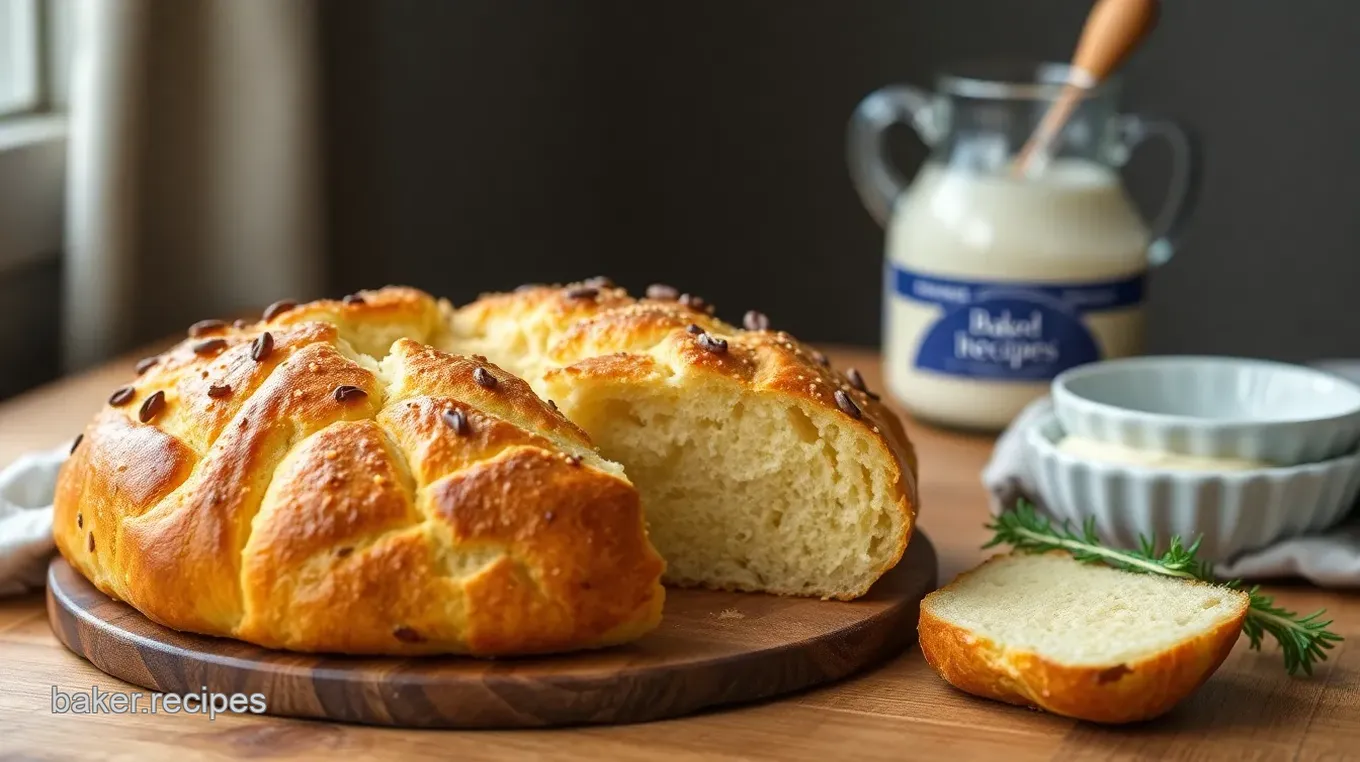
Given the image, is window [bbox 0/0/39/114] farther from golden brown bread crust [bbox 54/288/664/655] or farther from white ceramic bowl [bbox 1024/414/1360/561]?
white ceramic bowl [bbox 1024/414/1360/561]

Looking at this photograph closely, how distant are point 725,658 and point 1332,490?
3.34 ft

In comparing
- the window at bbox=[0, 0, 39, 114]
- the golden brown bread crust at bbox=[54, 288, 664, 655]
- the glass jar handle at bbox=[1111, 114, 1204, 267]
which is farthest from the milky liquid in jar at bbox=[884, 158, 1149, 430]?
the window at bbox=[0, 0, 39, 114]

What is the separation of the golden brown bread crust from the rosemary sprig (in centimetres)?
60

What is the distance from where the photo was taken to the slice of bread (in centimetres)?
173

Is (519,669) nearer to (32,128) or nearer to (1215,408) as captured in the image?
(1215,408)

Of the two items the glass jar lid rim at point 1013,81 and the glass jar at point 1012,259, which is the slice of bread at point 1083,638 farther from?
the glass jar lid rim at point 1013,81

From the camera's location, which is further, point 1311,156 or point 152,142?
point 1311,156

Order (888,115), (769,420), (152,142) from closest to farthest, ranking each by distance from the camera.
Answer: (769,420), (888,115), (152,142)

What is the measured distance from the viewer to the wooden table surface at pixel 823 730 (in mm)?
1680

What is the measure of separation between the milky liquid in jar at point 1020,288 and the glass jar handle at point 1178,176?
0.10m

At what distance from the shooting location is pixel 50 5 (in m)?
3.70

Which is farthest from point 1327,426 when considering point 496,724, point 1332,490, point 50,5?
point 50,5

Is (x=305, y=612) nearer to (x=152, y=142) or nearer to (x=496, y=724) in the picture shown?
(x=496, y=724)

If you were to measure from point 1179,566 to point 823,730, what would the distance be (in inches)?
20.7
